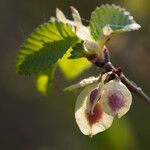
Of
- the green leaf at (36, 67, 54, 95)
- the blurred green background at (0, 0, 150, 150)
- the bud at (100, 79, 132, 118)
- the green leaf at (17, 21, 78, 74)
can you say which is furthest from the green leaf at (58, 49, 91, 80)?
the blurred green background at (0, 0, 150, 150)

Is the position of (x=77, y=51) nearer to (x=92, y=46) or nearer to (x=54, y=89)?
(x=92, y=46)

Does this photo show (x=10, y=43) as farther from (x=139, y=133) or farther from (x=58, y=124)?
(x=139, y=133)

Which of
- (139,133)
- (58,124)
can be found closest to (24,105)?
(58,124)

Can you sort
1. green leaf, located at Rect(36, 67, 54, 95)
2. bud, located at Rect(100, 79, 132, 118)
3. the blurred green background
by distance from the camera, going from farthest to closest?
the blurred green background
green leaf, located at Rect(36, 67, 54, 95)
bud, located at Rect(100, 79, 132, 118)

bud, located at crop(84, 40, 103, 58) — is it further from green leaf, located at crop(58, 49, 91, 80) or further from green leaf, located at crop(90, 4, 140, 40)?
green leaf, located at crop(58, 49, 91, 80)

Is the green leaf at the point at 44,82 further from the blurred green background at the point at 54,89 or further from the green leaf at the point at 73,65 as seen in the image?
the blurred green background at the point at 54,89

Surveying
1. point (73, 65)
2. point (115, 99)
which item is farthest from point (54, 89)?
point (115, 99)
